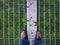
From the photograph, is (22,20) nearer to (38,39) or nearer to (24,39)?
(24,39)

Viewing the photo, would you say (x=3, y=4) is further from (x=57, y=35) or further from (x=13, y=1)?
(x=57, y=35)

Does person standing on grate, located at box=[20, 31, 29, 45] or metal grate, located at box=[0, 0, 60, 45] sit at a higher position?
metal grate, located at box=[0, 0, 60, 45]

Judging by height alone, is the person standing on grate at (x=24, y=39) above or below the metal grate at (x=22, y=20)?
below

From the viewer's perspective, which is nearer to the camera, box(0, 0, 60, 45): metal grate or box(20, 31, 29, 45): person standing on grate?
box(20, 31, 29, 45): person standing on grate

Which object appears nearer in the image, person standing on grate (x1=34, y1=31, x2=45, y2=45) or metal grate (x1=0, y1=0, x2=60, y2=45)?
person standing on grate (x1=34, y1=31, x2=45, y2=45)

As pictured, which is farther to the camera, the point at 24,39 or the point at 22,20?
the point at 22,20

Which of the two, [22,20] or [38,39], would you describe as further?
[22,20]

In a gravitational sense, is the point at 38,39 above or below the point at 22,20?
below

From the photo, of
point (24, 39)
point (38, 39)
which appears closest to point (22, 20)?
point (24, 39)

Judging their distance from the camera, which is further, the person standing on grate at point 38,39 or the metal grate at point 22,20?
the metal grate at point 22,20

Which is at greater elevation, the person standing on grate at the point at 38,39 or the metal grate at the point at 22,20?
the metal grate at the point at 22,20

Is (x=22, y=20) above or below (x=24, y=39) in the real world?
above

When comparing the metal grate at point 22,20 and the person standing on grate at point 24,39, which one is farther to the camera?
the metal grate at point 22,20

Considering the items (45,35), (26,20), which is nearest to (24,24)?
(26,20)
